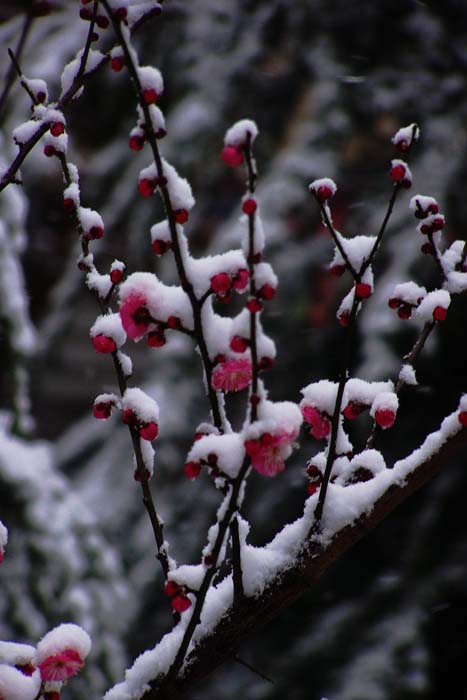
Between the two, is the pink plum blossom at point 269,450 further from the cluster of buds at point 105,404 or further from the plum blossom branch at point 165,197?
the cluster of buds at point 105,404

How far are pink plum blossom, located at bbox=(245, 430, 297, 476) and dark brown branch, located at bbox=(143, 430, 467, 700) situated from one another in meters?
0.16

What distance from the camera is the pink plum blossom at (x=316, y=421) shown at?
755 millimetres

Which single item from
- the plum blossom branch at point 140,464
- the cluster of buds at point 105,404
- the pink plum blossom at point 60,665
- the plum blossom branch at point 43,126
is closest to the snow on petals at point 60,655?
the pink plum blossom at point 60,665

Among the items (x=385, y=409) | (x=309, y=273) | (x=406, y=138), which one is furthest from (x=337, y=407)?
(x=309, y=273)

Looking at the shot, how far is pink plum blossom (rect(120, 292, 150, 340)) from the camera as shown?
0.65 metres

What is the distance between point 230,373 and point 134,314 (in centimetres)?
10

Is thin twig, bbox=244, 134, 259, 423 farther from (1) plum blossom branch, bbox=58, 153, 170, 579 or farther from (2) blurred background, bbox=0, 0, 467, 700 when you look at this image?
(2) blurred background, bbox=0, 0, 467, 700

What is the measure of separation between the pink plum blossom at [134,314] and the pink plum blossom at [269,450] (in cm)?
16

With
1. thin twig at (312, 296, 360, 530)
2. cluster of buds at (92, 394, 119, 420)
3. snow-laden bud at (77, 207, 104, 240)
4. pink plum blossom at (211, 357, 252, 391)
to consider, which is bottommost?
thin twig at (312, 296, 360, 530)

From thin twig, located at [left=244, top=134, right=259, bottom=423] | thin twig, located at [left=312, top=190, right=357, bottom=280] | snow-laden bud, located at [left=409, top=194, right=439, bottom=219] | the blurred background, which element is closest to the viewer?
thin twig, located at [left=244, top=134, right=259, bottom=423]

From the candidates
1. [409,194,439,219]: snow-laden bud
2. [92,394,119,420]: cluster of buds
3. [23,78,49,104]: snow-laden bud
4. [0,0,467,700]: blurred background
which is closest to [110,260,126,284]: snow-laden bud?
[92,394,119,420]: cluster of buds

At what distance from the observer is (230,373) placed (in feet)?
2.12

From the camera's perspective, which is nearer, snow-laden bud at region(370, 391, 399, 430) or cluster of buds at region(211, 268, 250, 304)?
cluster of buds at region(211, 268, 250, 304)

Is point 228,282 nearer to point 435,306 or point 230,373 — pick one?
point 230,373
